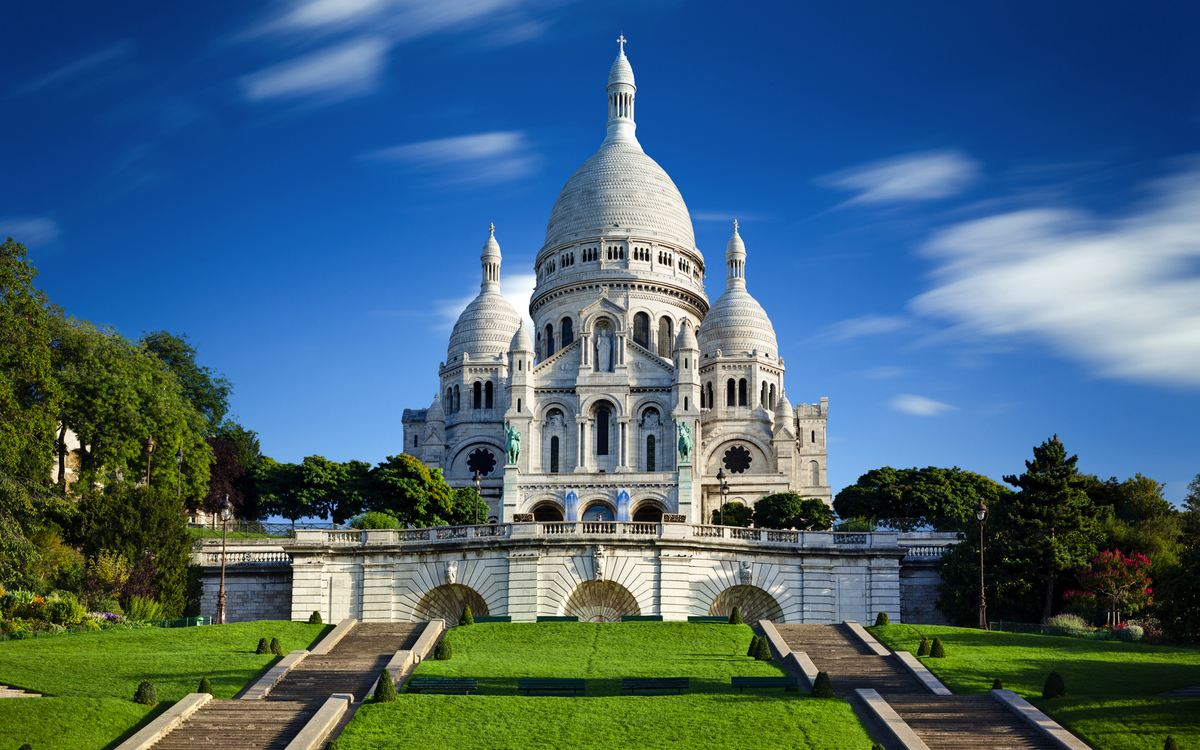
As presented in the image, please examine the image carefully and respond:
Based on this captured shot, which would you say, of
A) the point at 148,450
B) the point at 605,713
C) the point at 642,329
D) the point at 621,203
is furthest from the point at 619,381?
the point at 605,713

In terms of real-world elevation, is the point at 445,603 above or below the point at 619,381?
below

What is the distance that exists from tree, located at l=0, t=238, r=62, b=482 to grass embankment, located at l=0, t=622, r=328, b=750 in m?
14.4

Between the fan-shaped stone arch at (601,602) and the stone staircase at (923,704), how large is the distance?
26.1 ft

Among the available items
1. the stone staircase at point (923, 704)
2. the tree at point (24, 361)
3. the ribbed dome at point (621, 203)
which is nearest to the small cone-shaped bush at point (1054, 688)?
the stone staircase at point (923, 704)

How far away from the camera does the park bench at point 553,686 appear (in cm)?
2881

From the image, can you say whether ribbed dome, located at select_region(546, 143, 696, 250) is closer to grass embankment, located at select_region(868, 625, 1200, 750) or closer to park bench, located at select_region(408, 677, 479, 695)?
grass embankment, located at select_region(868, 625, 1200, 750)

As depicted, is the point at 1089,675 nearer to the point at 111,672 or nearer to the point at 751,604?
the point at 751,604

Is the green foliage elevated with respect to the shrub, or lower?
elevated

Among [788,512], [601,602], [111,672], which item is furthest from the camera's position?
[788,512]

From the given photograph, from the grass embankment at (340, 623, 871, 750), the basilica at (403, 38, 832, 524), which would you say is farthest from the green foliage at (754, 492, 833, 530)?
the grass embankment at (340, 623, 871, 750)

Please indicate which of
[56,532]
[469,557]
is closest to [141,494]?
[56,532]

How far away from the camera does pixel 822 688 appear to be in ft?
93.7

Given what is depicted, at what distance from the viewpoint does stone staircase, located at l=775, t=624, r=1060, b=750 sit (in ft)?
83.8

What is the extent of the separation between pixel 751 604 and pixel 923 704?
626 inches
